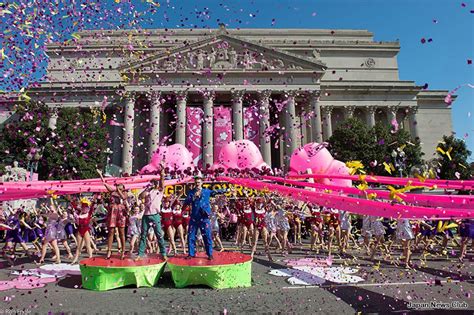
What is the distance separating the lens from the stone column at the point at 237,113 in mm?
41744

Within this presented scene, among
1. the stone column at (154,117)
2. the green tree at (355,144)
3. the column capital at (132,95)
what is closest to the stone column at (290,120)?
the green tree at (355,144)

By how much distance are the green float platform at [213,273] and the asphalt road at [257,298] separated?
18 centimetres

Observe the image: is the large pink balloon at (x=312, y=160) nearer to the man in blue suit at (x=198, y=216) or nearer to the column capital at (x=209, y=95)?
the man in blue suit at (x=198, y=216)

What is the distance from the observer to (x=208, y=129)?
42812 mm

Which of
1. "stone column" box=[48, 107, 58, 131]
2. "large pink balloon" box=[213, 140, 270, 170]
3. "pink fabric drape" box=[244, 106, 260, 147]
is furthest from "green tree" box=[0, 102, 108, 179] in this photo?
"large pink balloon" box=[213, 140, 270, 170]

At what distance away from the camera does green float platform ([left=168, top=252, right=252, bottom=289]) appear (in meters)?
7.51

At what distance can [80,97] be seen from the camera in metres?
47.9

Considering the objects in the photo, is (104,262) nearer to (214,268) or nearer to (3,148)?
A: (214,268)

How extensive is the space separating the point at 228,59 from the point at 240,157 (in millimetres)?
28786

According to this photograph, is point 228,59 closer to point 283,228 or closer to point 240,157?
point 240,157

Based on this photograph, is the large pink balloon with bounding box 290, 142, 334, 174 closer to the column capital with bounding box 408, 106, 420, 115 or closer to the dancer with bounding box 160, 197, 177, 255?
the dancer with bounding box 160, 197, 177, 255

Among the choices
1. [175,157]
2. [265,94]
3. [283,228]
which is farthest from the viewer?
[265,94]

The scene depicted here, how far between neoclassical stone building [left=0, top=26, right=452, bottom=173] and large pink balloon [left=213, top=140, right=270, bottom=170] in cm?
1892

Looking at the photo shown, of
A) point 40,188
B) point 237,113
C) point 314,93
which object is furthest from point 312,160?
point 314,93
